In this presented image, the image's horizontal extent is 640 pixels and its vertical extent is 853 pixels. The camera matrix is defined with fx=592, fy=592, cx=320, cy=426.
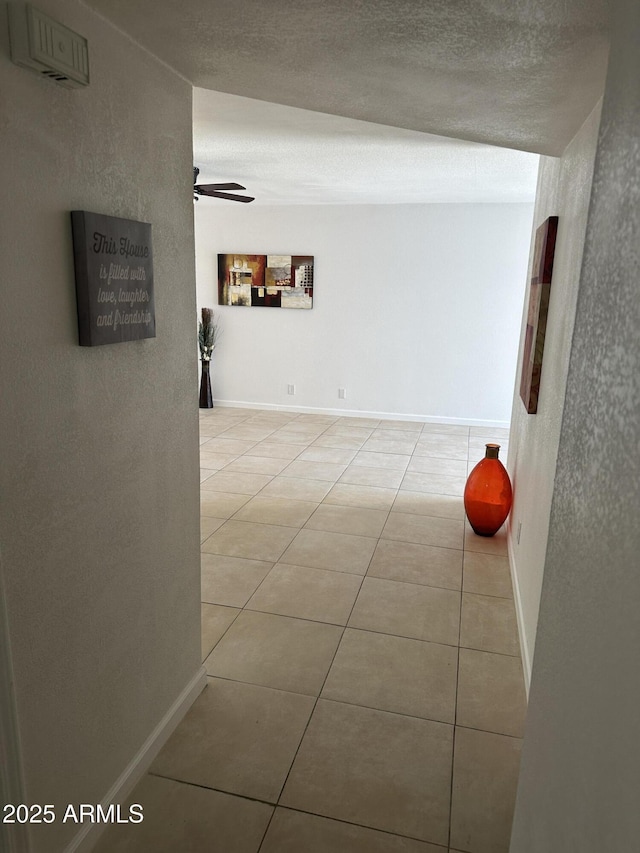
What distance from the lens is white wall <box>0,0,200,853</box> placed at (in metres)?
1.32

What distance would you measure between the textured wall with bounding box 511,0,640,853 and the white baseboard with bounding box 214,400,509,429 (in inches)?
244

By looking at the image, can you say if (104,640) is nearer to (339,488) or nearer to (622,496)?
(622,496)

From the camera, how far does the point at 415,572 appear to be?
3488mm

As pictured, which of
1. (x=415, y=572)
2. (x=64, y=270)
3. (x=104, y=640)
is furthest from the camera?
(x=415, y=572)

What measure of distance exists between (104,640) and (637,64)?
181 centimetres

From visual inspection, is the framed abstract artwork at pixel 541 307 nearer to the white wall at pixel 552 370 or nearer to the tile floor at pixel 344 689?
the white wall at pixel 552 370

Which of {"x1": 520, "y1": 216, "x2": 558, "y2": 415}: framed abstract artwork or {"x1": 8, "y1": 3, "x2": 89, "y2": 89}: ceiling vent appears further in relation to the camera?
{"x1": 520, "y1": 216, "x2": 558, "y2": 415}: framed abstract artwork

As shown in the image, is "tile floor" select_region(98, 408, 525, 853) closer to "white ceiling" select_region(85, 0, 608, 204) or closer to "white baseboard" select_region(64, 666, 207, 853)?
"white baseboard" select_region(64, 666, 207, 853)

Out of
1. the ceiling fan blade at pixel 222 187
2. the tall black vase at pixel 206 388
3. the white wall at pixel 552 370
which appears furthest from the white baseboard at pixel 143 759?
the tall black vase at pixel 206 388

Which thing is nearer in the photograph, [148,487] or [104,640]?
[104,640]

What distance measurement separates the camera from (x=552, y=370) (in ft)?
8.14

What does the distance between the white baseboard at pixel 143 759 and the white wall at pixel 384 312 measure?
535 cm

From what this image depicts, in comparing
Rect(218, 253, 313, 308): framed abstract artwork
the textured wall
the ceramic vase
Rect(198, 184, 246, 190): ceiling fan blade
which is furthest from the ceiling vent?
Rect(218, 253, 313, 308): framed abstract artwork

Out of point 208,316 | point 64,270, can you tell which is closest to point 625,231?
point 64,270
